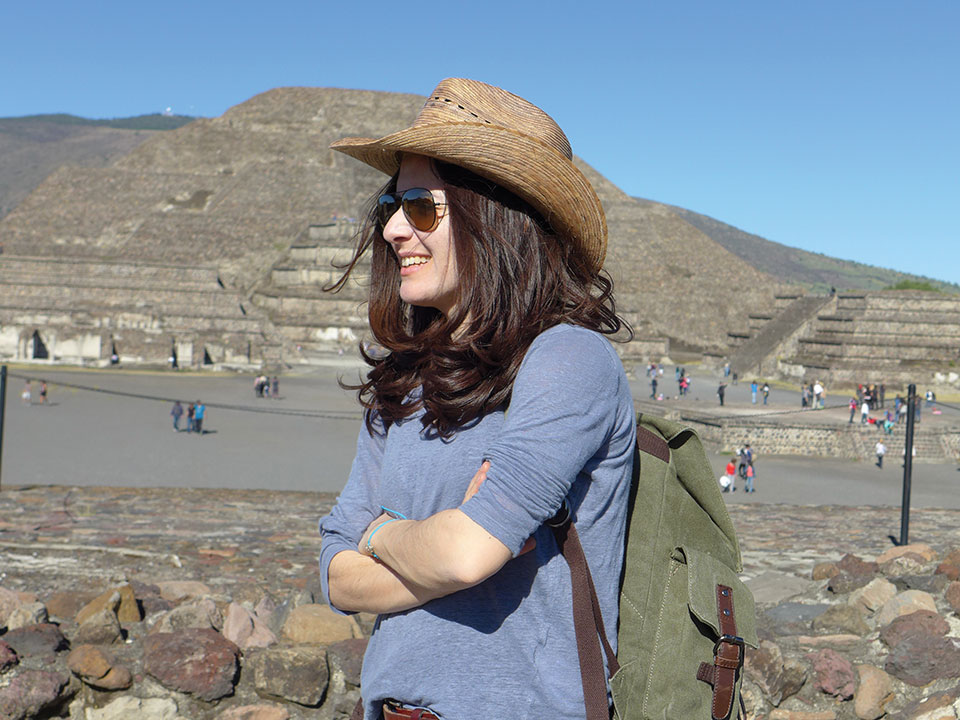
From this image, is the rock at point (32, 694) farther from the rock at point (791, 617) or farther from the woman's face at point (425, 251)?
the rock at point (791, 617)

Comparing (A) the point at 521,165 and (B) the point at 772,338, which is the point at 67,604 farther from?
(B) the point at 772,338

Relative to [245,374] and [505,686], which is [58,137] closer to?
[245,374]

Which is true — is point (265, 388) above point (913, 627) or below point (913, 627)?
below

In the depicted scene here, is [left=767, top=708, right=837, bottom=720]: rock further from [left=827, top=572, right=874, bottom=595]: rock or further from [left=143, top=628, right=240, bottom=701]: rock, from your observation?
[left=143, top=628, right=240, bottom=701]: rock

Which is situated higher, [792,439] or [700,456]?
[700,456]

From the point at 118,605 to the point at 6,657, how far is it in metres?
0.52

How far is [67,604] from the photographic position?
3727mm

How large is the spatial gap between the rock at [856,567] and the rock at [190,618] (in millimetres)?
2920

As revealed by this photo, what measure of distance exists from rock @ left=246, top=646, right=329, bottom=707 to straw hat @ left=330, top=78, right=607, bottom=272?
1.89 metres

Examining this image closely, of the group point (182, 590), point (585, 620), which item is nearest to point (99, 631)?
point (182, 590)

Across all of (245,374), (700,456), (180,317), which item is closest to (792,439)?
(245,374)

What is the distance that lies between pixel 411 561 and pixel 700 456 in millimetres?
554

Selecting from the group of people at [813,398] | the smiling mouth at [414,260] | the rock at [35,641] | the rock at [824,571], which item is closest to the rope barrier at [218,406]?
the rock at [35,641]

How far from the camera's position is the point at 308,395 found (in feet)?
76.0
